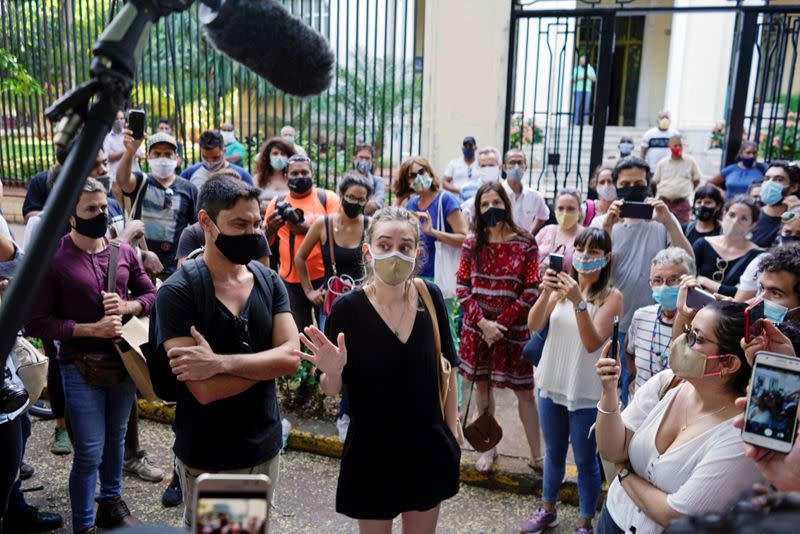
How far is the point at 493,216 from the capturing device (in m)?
4.27

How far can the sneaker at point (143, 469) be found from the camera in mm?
4160

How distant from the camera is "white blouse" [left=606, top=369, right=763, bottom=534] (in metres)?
1.99

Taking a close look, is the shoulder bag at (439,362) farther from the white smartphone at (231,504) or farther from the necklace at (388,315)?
the white smartphone at (231,504)

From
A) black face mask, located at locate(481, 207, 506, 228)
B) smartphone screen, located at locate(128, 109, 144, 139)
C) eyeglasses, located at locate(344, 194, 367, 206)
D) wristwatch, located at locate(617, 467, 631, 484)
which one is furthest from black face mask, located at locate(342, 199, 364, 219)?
wristwatch, located at locate(617, 467, 631, 484)

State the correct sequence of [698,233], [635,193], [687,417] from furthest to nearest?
[698,233] < [635,193] < [687,417]

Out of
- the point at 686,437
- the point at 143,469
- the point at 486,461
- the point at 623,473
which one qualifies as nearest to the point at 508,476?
the point at 486,461

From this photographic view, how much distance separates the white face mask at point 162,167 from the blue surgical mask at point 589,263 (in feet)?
10.7

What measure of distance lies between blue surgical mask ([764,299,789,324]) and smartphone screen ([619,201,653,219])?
5.44 feet

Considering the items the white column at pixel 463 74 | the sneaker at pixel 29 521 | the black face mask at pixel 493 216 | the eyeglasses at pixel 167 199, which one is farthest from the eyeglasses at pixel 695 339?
the white column at pixel 463 74

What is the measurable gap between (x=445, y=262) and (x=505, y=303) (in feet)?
4.13

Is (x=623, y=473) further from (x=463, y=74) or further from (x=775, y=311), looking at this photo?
(x=463, y=74)

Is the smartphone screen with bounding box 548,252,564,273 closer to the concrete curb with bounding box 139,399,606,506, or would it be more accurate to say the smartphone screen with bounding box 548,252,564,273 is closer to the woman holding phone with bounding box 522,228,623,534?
the woman holding phone with bounding box 522,228,623,534

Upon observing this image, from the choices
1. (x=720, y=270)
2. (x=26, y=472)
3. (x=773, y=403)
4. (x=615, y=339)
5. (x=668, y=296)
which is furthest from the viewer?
(x=720, y=270)

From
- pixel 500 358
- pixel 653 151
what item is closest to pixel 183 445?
pixel 500 358
